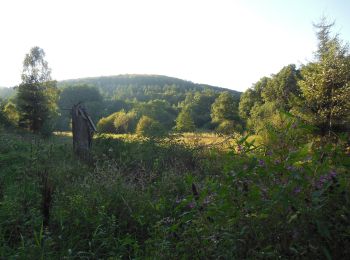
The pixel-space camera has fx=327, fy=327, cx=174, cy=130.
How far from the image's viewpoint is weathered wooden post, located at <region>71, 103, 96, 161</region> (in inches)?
400

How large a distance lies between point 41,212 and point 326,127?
1852 cm

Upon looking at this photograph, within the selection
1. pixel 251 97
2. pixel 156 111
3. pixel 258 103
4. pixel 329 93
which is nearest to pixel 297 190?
pixel 329 93

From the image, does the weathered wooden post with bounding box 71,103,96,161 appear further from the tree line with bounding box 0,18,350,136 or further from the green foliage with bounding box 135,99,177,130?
the green foliage with bounding box 135,99,177,130

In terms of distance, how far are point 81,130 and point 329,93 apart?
16.3 m

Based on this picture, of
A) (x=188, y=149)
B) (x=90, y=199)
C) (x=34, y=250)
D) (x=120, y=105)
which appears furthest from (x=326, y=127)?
(x=120, y=105)

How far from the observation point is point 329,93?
67.2ft

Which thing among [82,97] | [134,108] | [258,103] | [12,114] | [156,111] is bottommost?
[156,111]

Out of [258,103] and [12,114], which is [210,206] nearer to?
[12,114]

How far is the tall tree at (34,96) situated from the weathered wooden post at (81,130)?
24960 mm

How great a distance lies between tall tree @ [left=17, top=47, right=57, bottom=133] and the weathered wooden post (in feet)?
81.9

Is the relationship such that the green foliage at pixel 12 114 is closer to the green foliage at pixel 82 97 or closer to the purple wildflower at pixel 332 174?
the purple wildflower at pixel 332 174

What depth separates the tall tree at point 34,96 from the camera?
34406 mm

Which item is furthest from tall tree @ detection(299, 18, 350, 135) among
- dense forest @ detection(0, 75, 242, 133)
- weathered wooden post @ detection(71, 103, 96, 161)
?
weathered wooden post @ detection(71, 103, 96, 161)

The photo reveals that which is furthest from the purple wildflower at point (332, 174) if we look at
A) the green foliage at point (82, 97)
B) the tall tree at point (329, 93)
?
the green foliage at point (82, 97)
